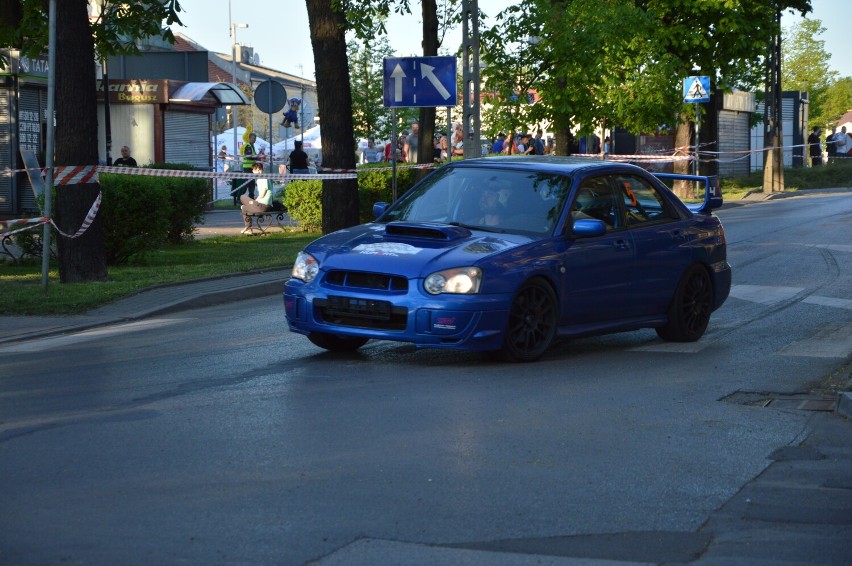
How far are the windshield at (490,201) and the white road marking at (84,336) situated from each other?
294 centimetres

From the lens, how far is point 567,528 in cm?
584

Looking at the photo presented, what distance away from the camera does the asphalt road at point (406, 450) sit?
18.5ft

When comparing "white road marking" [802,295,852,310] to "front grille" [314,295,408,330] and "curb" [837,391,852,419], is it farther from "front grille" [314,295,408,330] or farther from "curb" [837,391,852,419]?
"front grille" [314,295,408,330]

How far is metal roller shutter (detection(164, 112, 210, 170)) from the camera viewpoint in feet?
127

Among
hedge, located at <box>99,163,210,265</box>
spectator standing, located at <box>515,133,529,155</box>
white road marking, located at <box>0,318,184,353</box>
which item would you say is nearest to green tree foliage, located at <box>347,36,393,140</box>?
spectator standing, located at <box>515,133,529,155</box>

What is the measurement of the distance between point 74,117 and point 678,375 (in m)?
8.81

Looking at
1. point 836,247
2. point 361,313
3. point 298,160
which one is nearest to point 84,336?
point 361,313

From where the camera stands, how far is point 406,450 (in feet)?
24.0

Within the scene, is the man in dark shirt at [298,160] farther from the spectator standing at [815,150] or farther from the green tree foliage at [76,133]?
the spectator standing at [815,150]

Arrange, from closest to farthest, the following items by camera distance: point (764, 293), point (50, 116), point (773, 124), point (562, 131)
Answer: point (50, 116) < point (764, 293) < point (562, 131) < point (773, 124)

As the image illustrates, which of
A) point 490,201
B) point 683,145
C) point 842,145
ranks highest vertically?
point 842,145

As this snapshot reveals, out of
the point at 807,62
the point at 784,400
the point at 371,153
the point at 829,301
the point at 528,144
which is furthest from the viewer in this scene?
the point at 807,62

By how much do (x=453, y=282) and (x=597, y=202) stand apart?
1.92 metres

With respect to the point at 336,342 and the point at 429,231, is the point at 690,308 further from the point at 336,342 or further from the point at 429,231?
the point at 336,342
